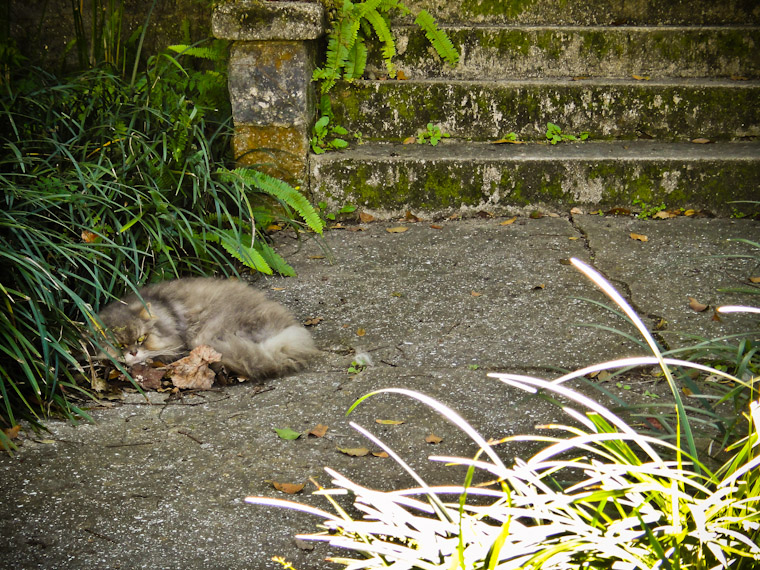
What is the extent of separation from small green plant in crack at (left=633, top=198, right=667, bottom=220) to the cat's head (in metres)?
3.09

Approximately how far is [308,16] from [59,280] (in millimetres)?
2295

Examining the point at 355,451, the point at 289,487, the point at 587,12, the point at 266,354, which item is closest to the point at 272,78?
the point at 266,354

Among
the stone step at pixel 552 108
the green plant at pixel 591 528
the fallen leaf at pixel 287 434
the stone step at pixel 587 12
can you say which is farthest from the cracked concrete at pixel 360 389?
the stone step at pixel 587 12

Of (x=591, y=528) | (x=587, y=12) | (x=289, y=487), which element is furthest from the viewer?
(x=587, y=12)

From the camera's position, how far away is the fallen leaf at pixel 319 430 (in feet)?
8.36

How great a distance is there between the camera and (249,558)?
6.29 ft

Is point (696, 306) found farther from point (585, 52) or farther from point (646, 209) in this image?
point (585, 52)

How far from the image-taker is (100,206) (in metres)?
3.39

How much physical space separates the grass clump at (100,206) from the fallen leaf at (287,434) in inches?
33.6

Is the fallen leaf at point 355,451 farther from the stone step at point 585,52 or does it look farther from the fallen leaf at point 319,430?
→ the stone step at point 585,52

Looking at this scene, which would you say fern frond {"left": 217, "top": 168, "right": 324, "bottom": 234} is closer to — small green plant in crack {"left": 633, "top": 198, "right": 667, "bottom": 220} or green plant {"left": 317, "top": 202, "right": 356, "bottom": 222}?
green plant {"left": 317, "top": 202, "right": 356, "bottom": 222}

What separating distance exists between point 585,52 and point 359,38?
1.68m

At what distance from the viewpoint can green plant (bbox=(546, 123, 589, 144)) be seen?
479 centimetres

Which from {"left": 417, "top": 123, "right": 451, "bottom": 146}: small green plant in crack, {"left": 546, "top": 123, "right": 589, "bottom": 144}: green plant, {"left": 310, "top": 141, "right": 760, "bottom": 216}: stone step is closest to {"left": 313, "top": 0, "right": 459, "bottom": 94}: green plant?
{"left": 417, "top": 123, "right": 451, "bottom": 146}: small green plant in crack
